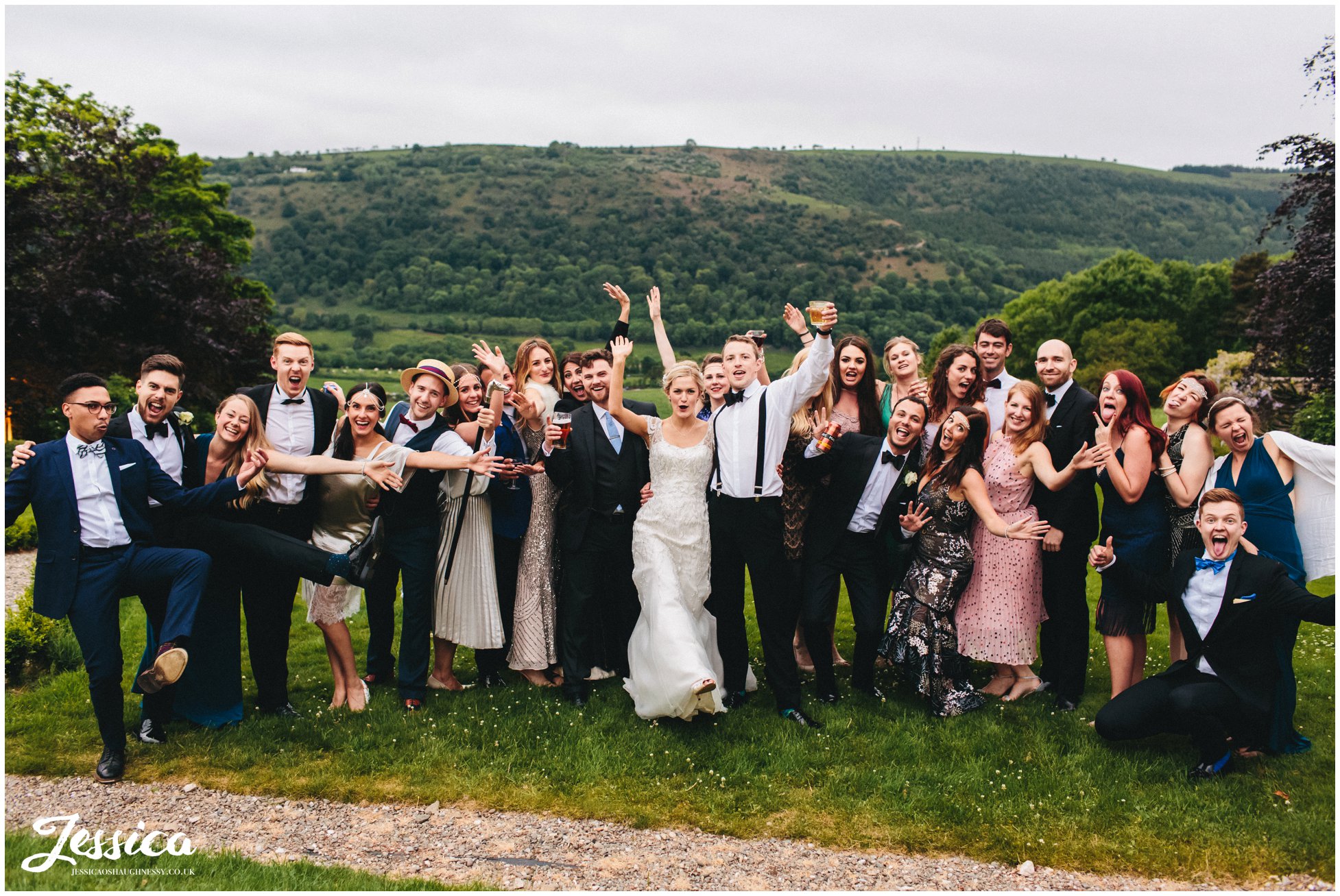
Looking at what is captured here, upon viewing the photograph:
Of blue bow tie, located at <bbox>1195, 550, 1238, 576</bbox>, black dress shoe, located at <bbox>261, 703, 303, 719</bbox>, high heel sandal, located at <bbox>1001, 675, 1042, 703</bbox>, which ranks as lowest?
black dress shoe, located at <bbox>261, 703, 303, 719</bbox>

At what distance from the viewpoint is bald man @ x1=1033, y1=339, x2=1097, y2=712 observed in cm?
675

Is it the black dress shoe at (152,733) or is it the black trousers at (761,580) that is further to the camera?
the black trousers at (761,580)

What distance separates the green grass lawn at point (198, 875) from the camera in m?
4.55

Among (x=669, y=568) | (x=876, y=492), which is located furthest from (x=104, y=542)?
(x=876, y=492)

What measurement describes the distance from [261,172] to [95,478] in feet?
388

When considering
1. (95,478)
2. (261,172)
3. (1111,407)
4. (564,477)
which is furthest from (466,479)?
(261,172)

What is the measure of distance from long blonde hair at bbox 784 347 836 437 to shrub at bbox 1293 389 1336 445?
18.8m

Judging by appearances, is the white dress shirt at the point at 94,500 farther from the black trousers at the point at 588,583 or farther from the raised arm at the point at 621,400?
the raised arm at the point at 621,400

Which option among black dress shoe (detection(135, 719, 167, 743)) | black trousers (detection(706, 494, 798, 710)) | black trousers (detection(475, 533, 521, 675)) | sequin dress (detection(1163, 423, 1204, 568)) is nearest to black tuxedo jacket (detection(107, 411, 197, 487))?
black dress shoe (detection(135, 719, 167, 743))

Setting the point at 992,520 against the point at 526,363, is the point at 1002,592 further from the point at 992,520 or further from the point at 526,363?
the point at 526,363

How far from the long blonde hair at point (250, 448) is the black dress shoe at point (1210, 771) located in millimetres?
6707

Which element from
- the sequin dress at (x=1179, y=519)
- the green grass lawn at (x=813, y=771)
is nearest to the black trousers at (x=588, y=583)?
the green grass lawn at (x=813, y=771)

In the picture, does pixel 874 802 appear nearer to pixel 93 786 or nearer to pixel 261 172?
pixel 93 786

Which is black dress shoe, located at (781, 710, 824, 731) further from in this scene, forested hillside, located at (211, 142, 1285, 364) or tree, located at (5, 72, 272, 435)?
forested hillside, located at (211, 142, 1285, 364)
